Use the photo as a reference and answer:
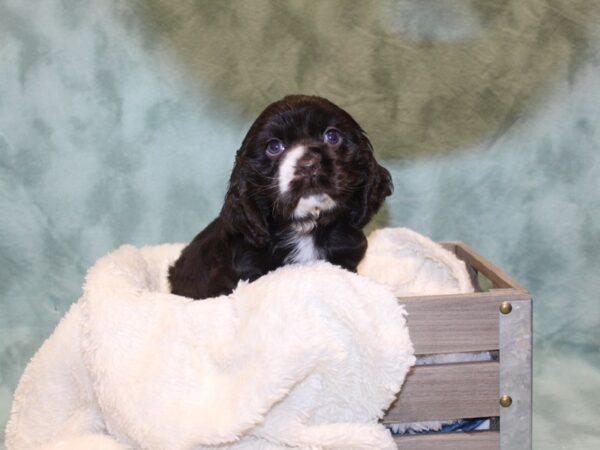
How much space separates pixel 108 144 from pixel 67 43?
62cm

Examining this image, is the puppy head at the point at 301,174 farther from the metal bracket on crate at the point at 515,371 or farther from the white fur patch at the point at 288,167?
the metal bracket on crate at the point at 515,371

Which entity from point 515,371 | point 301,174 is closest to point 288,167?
point 301,174

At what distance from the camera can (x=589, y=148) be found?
4992 mm

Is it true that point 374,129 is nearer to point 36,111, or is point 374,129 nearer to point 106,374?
point 36,111

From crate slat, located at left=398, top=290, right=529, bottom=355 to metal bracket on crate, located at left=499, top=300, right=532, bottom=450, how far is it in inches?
1.4

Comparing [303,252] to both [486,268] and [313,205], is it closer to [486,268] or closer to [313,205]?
[313,205]

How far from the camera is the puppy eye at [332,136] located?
11.2ft

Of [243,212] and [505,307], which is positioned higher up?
[243,212]

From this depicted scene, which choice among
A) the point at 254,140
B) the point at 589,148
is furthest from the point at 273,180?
the point at 589,148

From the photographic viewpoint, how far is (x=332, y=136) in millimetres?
3414

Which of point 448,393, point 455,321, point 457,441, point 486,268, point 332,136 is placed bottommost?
point 457,441

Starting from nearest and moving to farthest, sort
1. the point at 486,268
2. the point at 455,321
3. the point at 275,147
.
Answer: the point at 455,321
the point at 275,147
the point at 486,268

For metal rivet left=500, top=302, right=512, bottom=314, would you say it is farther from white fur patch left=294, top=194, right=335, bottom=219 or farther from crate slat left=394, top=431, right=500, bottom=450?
white fur patch left=294, top=194, right=335, bottom=219

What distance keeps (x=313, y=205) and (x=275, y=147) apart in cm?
30
